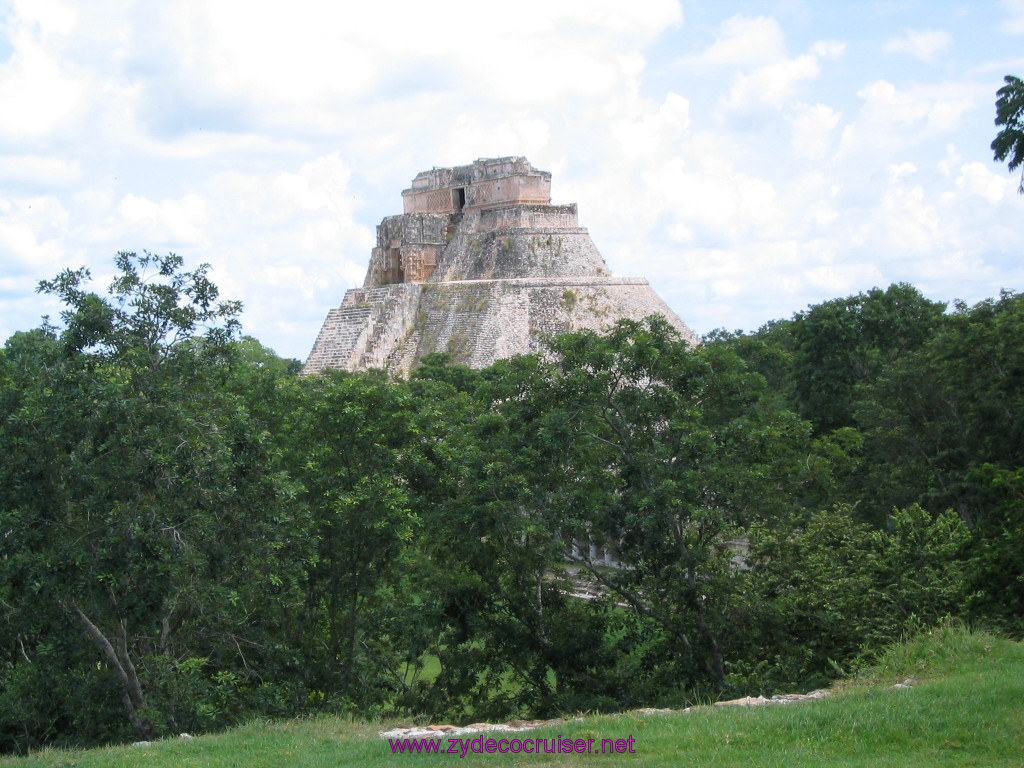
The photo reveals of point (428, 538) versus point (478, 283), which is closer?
point (428, 538)

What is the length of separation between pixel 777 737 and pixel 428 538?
590cm

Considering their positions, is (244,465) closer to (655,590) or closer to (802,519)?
(655,590)

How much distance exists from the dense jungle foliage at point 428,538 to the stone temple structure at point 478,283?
20517 millimetres

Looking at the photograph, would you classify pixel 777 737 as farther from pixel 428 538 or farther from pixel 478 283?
pixel 478 283

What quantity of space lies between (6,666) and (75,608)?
293 centimetres

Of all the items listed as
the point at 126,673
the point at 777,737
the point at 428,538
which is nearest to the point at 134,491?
the point at 126,673

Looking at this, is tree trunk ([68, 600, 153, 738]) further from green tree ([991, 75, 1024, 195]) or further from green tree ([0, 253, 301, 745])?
green tree ([991, 75, 1024, 195])

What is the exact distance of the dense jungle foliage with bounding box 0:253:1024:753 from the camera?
9.26 m

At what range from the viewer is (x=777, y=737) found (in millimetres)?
7535

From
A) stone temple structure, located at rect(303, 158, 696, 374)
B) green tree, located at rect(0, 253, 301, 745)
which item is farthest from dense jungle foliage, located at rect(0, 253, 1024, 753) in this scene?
stone temple structure, located at rect(303, 158, 696, 374)

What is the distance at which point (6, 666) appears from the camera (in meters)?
11.9

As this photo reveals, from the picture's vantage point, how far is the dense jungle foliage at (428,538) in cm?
926

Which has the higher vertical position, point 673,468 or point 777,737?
point 673,468

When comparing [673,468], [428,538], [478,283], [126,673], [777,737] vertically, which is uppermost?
[478,283]
